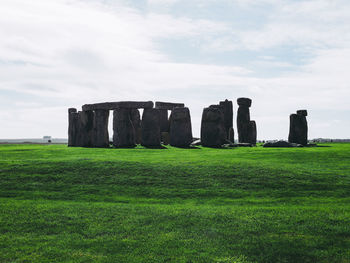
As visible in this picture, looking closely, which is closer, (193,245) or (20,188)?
(193,245)

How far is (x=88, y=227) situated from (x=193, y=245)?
8.55 feet

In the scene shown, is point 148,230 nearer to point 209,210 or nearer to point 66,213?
point 209,210

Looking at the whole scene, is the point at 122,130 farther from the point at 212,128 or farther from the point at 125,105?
the point at 212,128

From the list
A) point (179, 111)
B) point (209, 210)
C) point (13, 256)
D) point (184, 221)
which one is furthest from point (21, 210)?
point (179, 111)

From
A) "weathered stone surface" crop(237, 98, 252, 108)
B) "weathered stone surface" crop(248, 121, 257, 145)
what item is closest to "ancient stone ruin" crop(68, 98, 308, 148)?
"weathered stone surface" crop(248, 121, 257, 145)

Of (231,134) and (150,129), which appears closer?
(150,129)

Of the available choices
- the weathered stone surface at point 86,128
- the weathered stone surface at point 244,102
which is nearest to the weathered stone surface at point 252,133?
the weathered stone surface at point 244,102

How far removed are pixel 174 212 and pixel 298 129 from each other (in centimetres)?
2229

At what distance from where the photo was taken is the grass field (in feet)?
22.0

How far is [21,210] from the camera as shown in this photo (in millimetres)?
9164

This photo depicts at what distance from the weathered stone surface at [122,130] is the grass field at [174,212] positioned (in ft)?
39.5

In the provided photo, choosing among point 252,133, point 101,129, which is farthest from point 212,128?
point 252,133

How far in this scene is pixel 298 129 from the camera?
1121 inches

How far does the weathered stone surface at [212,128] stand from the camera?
2616cm
